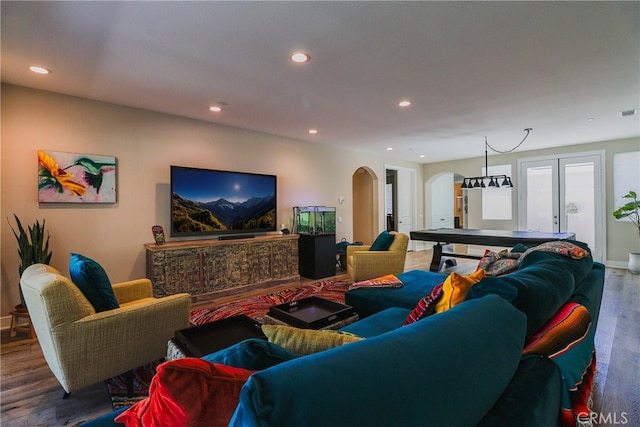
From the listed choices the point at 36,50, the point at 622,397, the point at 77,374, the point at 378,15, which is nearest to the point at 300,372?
the point at 77,374

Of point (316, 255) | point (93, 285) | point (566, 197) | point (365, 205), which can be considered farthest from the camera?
point (365, 205)

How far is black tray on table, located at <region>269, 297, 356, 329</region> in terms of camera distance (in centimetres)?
212

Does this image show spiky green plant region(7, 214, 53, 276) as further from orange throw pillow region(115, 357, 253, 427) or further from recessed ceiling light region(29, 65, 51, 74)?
orange throw pillow region(115, 357, 253, 427)

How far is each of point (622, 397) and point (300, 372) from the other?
8.30ft

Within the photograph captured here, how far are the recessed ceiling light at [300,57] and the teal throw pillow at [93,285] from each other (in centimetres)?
218

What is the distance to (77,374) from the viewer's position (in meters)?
1.84

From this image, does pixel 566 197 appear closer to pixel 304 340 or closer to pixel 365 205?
pixel 365 205

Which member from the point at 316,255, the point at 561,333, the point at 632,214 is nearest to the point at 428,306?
the point at 561,333

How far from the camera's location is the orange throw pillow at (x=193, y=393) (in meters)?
0.68

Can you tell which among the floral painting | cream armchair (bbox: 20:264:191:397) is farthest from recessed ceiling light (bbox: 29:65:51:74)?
cream armchair (bbox: 20:264:191:397)

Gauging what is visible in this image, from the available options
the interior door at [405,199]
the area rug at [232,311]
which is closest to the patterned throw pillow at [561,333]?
the area rug at [232,311]

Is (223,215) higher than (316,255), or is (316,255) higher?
(223,215)

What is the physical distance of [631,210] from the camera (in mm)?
5348

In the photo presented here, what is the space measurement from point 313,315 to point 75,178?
3136 millimetres
